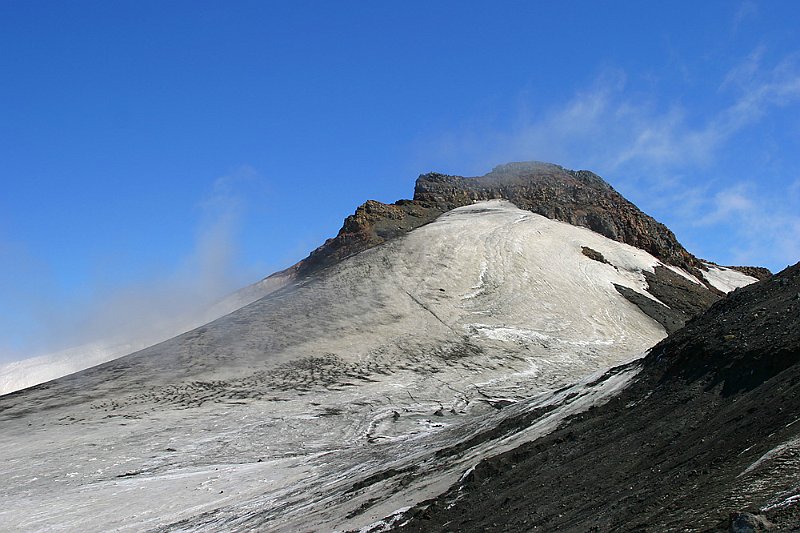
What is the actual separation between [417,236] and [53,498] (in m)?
37.7

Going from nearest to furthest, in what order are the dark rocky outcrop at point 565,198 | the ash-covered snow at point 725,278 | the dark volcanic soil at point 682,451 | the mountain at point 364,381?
the dark volcanic soil at point 682,451 < the mountain at point 364,381 < the ash-covered snow at point 725,278 < the dark rocky outcrop at point 565,198

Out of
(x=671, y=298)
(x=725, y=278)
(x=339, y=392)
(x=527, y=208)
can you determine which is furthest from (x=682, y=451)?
(x=725, y=278)

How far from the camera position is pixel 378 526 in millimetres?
16344

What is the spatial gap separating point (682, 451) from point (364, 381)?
25374 mm

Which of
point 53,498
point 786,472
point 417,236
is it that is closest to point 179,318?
point 417,236

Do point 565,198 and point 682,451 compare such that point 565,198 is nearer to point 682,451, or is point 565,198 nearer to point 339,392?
point 339,392

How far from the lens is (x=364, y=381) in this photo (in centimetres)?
3775

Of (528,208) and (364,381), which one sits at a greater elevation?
(528,208)

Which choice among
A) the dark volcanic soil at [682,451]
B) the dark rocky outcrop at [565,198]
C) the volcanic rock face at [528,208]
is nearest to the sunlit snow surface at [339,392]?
the dark volcanic soil at [682,451]

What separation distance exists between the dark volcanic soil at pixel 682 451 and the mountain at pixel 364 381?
1.52m

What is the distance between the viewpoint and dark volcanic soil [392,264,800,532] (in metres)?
10.2

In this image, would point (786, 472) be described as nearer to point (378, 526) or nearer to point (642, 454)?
point (642, 454)

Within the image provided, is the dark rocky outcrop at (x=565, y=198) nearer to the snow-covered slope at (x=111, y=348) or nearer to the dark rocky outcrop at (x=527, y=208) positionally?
the dark rocky outcrop at (x=527, y=208)

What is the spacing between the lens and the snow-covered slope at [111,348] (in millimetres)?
66688
